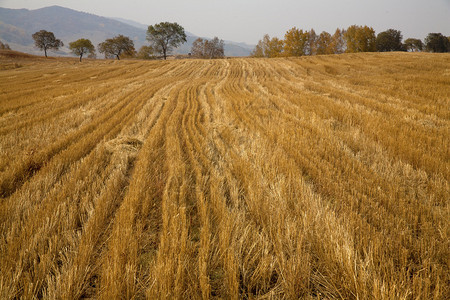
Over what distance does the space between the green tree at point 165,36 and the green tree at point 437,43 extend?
263 ft

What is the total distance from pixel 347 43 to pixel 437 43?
32.3 m

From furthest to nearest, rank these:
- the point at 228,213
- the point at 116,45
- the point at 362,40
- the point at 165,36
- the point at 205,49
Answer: the point at 205,49
the point at 116,45
the point at 165,36
the point at 362,40
the point at 228,213

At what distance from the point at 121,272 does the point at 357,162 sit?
3601 mm

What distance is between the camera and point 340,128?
5305 millimetres

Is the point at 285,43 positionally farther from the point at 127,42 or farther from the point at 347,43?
the point at 127,42

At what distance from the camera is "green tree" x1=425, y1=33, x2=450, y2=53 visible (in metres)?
64.4

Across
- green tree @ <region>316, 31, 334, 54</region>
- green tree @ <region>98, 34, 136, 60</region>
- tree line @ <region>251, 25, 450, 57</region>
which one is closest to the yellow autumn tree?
tree line @ <region>251, 25, 450, 57</region>

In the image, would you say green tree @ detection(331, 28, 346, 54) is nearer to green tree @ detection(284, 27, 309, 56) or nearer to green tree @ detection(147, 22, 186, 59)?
green tree @ detection(284, 27, 309, 56)

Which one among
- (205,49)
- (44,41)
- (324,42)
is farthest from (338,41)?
(44,41)

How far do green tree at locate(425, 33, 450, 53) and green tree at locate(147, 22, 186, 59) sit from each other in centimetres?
8013

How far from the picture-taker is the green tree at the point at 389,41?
6450 centimetres

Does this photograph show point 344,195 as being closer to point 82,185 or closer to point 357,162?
point 357,162

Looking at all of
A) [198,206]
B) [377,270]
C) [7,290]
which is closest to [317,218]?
[377,270]

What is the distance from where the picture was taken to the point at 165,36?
2427 inches
